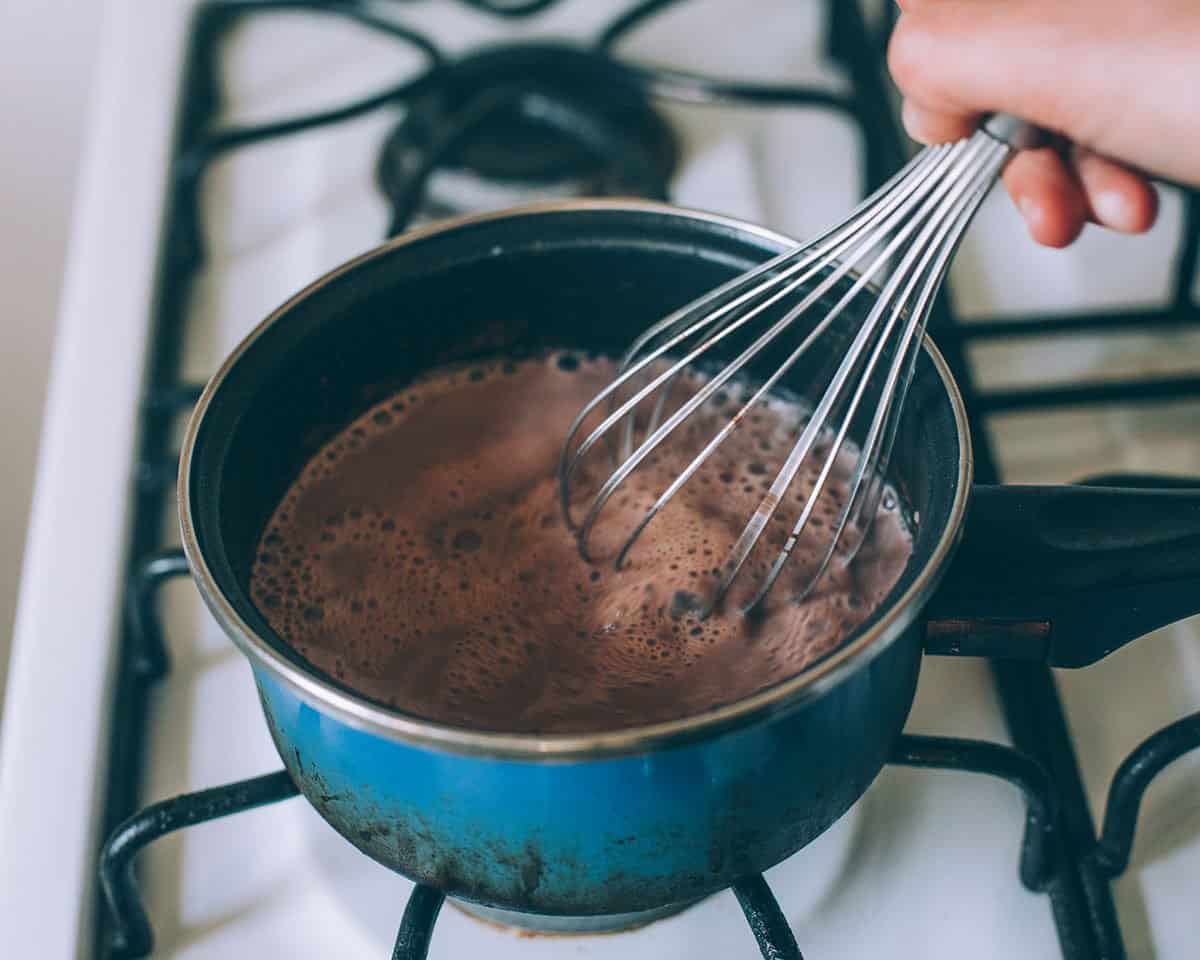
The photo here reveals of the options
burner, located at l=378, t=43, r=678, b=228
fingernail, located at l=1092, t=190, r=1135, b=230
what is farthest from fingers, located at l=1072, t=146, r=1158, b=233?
burner, located at l=378, t=43, r=678, b=228

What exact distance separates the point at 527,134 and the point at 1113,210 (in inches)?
12.2

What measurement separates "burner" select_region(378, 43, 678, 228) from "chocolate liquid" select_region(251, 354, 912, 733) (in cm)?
13

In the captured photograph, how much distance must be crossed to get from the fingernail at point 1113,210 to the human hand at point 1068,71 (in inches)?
0.4

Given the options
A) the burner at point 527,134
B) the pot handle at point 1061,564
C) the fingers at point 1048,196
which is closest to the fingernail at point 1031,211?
the fingers at point 1048,196

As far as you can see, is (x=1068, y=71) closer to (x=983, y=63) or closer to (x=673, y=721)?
(x=983, y=63)

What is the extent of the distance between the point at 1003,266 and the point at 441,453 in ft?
0.95

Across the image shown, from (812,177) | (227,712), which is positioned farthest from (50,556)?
(812,177)

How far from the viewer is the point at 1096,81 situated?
380 millimetres

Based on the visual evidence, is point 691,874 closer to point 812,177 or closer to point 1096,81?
point 1096,81

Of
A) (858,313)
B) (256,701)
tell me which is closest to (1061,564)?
(858,313)

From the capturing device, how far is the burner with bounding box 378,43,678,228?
634 millimetres

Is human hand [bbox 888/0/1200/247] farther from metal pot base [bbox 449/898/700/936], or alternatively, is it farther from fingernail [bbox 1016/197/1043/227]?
metal pot base [bbox 449/898/700/936]

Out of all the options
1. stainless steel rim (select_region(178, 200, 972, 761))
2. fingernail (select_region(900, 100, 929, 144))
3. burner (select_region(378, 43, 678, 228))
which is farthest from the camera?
burner (select_region(378, 43, 678, 228))

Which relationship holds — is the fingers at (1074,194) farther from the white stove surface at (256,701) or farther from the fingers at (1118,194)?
the white stove surface at (256,701)
